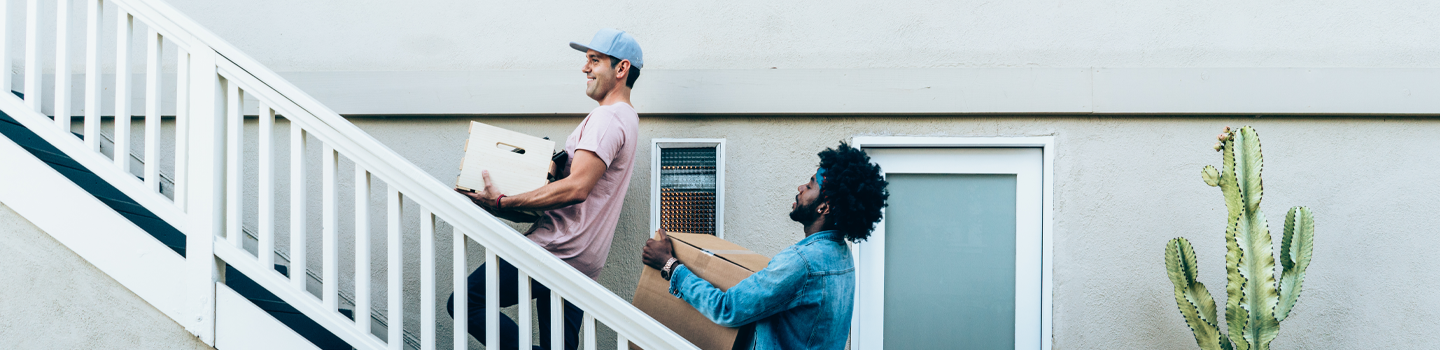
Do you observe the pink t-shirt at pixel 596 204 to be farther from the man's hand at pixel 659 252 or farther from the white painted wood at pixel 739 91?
the white painted wood at pixel 739 91

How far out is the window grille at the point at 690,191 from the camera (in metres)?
3.14

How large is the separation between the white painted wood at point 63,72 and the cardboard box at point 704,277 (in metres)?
1.88

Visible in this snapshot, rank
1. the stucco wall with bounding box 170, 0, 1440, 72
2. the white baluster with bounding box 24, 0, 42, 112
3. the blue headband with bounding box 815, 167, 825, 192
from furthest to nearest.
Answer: the stucco wall with bounding box 170, 0, 1440, 72 < the white baluster with bounding box 24, 0, 42, 112 < the blue headband with bounding box 815, 167, 825, 192

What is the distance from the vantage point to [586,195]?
2545 mm

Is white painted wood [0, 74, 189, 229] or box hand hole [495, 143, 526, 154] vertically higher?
box hand hole [495, 143, 526, 154]

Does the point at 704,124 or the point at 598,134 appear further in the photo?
the point at 704,124

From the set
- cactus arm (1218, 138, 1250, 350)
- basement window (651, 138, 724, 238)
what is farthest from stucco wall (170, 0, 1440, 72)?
cactus arm (1218, 138, 1250, 350)

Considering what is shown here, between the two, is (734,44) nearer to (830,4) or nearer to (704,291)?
(830,4)

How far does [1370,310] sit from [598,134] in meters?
3.27

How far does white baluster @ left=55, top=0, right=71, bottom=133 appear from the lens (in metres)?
2.30

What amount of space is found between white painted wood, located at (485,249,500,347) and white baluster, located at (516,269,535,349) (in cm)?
7

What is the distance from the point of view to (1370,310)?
10.1 ft

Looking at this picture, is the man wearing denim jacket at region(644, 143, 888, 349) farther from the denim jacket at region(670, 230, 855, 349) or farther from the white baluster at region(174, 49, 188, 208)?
the white baluster at region(174, 49, 188, 208)

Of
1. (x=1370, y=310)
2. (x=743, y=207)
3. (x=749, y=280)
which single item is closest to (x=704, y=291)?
(x=749, y=280)
